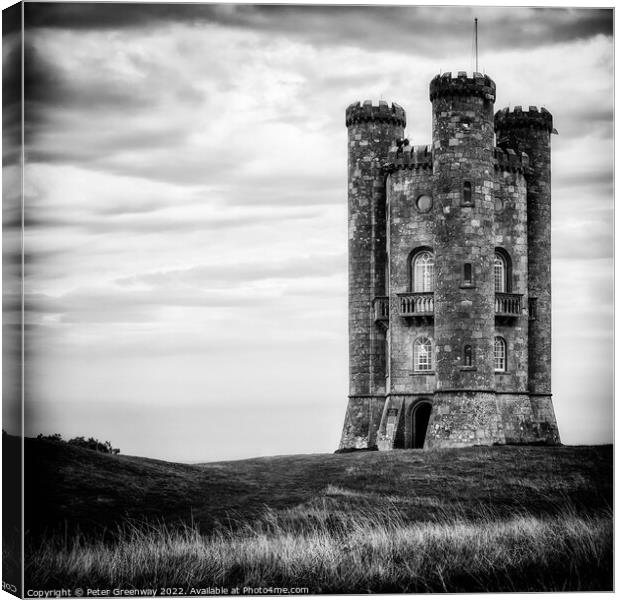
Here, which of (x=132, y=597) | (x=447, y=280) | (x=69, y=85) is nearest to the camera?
(x=132, y=597)

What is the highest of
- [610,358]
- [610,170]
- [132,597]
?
[610,170]

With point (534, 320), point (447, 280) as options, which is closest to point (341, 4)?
point (447, 280)

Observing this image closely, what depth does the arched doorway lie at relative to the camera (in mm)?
60062

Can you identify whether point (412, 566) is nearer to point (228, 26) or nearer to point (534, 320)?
point (228, 26)

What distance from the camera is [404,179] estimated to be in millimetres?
60688

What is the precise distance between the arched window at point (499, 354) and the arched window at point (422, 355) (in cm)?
263

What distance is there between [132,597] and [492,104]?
1106 inches

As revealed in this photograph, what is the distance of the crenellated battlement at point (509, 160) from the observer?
59969 millimetres

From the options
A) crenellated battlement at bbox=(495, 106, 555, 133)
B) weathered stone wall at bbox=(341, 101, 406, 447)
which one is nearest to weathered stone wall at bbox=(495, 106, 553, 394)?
crenellated battlement at bbox=(495, 106, 555, 133)

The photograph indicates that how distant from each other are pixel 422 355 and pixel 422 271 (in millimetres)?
3434

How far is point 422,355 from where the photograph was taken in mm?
60031

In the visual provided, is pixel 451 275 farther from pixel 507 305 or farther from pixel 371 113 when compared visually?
pixel 371 113

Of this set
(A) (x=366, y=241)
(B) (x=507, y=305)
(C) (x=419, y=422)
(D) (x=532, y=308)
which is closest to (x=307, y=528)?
(C) (x=419, y=422)

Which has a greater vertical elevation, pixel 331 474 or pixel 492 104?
pixel 492 104
